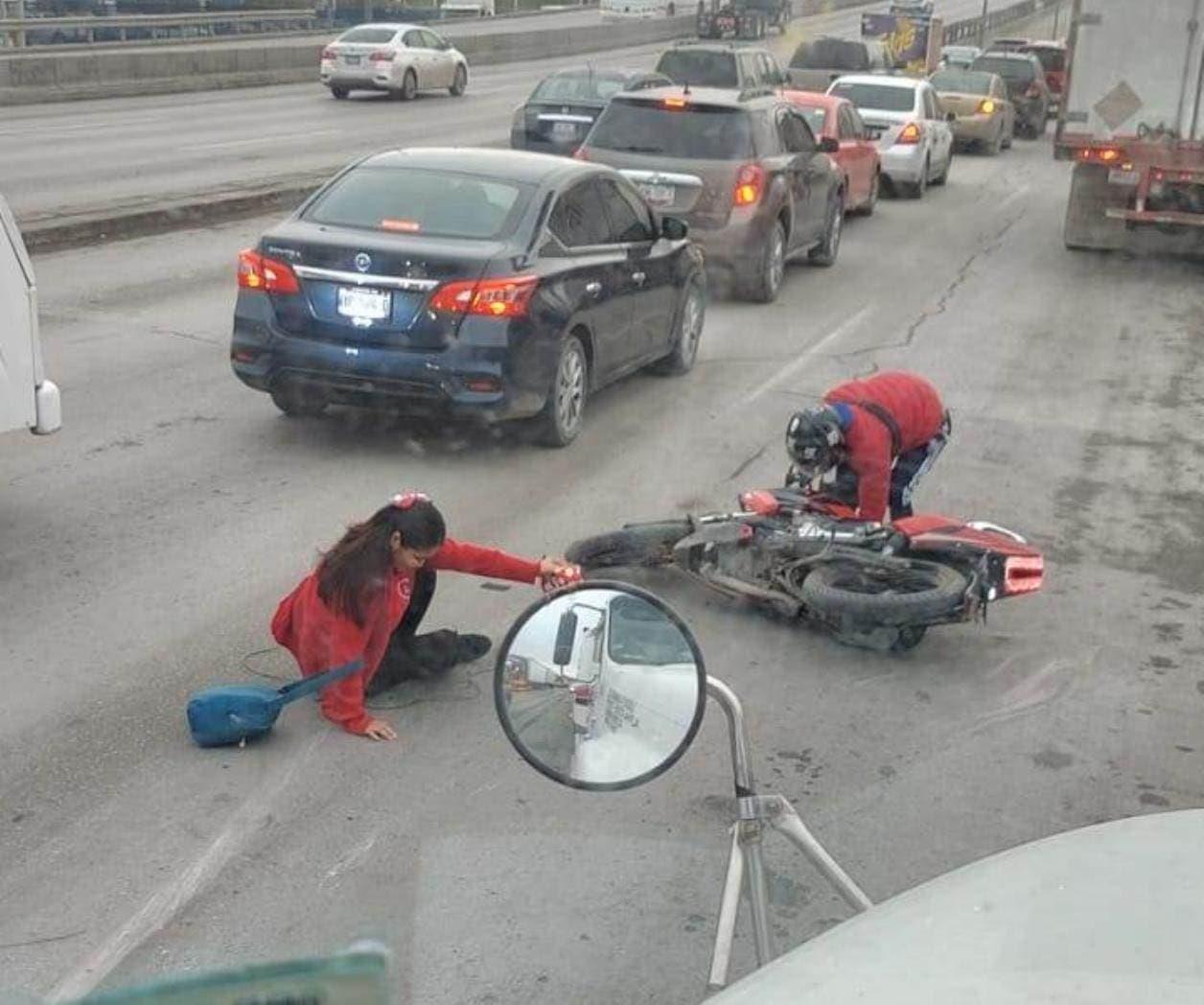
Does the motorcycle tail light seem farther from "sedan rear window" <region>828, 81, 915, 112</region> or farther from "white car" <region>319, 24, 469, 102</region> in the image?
"white car" <region>319, 24, 469, 102</region>

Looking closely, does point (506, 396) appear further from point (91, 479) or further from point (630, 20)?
point (630, 20)

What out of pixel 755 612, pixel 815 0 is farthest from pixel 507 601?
pixel 815 0

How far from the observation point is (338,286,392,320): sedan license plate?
9.54 metres

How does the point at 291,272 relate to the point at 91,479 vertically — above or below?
above

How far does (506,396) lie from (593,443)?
113cm

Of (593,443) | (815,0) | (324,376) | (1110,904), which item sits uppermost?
(1110,904)

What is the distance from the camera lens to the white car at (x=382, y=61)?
1507 inches

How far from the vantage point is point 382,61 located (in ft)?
126

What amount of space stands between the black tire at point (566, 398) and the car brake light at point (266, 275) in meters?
1.50

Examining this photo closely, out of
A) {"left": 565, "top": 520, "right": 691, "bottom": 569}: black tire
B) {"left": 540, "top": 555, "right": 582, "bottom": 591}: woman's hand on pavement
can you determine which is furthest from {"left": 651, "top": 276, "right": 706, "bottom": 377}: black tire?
{"left": 540, "top": 555, "right": 582, "bottom": 591}: woman's hand on pavement

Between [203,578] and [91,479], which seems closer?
[203,578]

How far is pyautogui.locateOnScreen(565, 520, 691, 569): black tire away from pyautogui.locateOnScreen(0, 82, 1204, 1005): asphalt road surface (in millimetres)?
231

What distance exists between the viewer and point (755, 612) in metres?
7.67

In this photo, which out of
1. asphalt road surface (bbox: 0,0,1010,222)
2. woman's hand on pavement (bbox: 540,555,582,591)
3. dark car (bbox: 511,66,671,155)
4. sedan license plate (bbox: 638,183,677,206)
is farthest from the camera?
dark car (bbox: 511,66,671,155)
